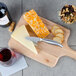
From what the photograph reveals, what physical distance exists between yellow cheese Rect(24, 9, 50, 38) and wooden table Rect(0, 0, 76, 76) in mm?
86

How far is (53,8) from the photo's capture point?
0.90m

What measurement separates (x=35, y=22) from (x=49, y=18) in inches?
4.2

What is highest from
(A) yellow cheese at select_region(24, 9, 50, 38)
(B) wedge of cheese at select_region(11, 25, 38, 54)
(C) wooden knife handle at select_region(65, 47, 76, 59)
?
(A) yellow cheese at select_region(24, 9, 50, 38)

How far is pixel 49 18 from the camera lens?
88 cm

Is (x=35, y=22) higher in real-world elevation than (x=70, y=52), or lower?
higher

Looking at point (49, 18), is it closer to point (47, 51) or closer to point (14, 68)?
point (47, 51)

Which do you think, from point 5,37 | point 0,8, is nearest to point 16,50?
point 5,37

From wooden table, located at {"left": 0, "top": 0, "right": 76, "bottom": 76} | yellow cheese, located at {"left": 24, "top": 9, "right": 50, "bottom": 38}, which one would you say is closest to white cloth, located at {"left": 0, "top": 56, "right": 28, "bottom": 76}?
wooden table, located at {"left": 0, "top": 0, "right": 76, "bottom": 76}

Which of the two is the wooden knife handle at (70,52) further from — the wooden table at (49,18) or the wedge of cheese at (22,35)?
the wedge of cheese at (22,35)

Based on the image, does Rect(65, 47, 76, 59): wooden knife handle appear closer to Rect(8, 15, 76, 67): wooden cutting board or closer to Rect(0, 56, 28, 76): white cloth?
Rect(8, 15, 76, 67): wooden cutting board

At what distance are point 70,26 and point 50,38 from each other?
0.43 ft

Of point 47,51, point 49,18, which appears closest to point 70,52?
point 47,51

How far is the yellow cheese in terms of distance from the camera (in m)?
0.81

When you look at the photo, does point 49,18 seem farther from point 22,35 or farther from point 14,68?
point 14,68
